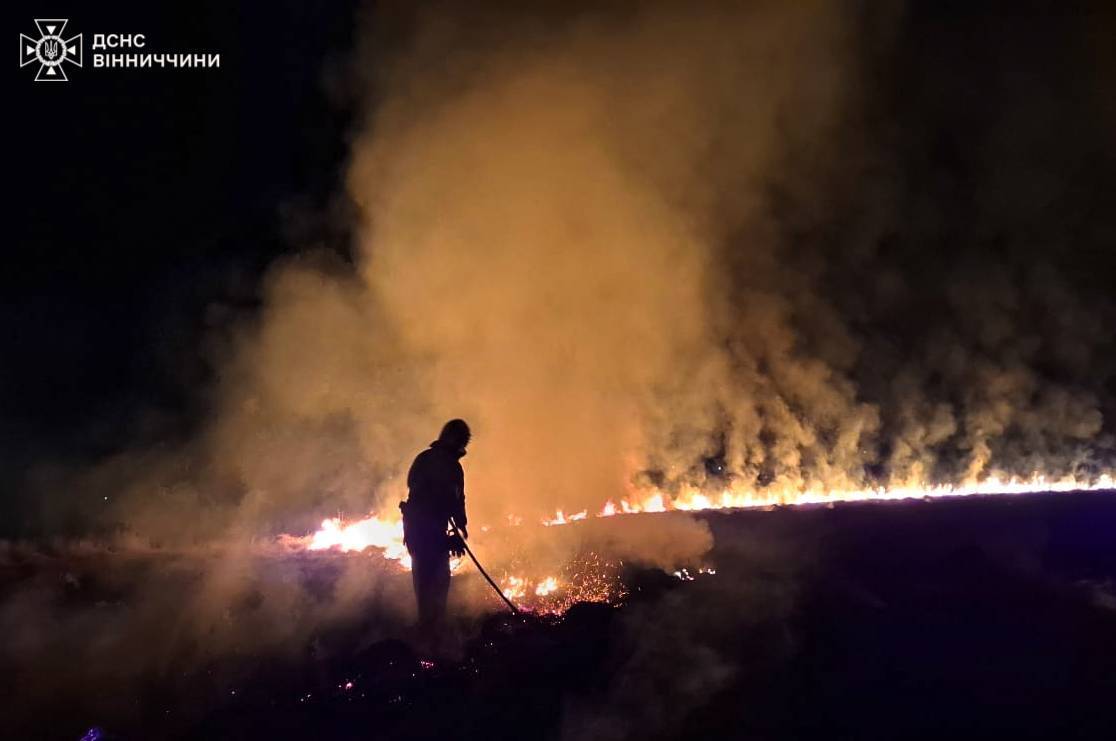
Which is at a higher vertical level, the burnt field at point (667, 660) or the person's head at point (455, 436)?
the person's head at point (455, 436)

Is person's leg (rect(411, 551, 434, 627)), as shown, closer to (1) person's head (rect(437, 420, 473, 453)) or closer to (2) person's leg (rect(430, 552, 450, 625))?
(2) person's leg (rect(430, 552, 450, 625))

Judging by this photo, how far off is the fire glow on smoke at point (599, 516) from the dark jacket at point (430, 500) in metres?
1.35

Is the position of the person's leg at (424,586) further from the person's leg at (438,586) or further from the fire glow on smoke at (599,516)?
the fire glow on smoke at (599,516)

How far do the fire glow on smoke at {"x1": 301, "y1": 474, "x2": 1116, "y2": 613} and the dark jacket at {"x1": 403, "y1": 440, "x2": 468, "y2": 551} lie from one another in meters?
1.35

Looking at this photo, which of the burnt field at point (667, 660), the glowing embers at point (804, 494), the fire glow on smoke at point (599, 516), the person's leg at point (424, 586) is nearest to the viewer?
the burnt field at point (667, 660)

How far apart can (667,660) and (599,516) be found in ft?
12.0

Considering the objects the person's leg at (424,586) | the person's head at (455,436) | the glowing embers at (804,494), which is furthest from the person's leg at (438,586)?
the glowing embers at (804,494)

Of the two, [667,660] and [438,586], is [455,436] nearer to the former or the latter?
[438,586]

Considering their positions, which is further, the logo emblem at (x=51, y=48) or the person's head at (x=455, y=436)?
the logo emblem at (x=51, y=48)

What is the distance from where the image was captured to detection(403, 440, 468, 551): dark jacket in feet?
18.3

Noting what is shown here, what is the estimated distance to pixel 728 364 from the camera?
11461mm

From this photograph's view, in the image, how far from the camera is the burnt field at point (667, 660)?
441 cm

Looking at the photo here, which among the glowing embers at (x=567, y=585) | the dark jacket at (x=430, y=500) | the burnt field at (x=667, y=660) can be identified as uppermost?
the dark jacket at (x=430, y=500)

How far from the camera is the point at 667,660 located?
200 inches
